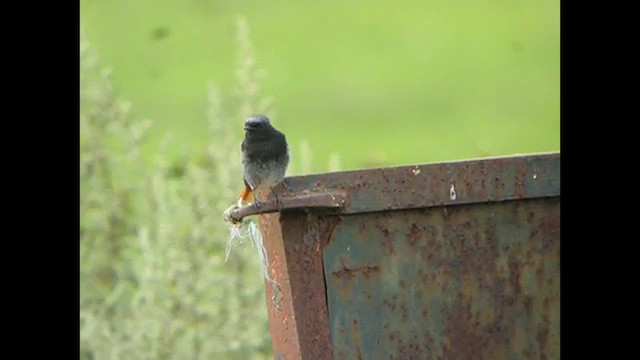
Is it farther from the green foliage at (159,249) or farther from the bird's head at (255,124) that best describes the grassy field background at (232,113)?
the bird's head at (255,124)

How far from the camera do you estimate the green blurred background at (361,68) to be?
52.7 ft

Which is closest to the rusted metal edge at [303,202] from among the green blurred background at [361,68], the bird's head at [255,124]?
the bird's head at [255,124]

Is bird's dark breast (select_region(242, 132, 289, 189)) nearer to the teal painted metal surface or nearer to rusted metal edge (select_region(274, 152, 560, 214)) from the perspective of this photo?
rusted metal edge (select_region(274, 152, 560, 214))

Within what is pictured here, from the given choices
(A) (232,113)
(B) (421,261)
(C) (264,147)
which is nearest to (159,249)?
(C) (264,147)

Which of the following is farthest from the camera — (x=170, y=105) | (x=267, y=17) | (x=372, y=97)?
(x=267, y=17)

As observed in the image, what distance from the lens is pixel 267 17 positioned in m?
19.7

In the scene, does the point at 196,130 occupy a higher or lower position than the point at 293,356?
higher

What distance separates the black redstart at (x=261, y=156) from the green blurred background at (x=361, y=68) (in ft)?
30.0

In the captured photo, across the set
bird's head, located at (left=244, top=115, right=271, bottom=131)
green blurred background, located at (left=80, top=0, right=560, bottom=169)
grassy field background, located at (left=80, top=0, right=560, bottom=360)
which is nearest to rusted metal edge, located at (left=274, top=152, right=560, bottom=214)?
bird's head, located at (left=244, top=115, right=271, bottom=131)
